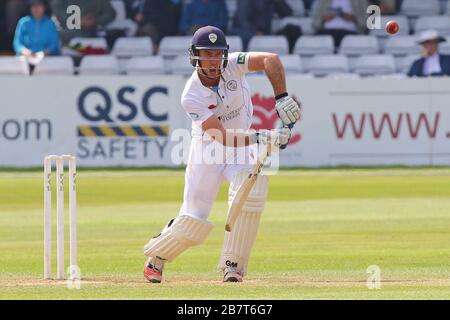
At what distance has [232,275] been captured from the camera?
29.8 ft

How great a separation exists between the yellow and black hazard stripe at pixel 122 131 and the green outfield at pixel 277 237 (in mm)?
546

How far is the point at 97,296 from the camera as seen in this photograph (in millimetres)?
8102

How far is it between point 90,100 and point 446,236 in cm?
793

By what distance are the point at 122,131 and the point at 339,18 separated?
440 cm

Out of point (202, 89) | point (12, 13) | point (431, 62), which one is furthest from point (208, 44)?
point (12, 13)

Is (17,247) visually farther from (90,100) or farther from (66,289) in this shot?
(90,100)

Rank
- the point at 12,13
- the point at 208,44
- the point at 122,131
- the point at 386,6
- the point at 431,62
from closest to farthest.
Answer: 1. the point at 208,44
2. the point at 122,131
3. the point at 431,62
4. the point at 386,6
5. the point at 12,13

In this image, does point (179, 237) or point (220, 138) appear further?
point (179, 237)

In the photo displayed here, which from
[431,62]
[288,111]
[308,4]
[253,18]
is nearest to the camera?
[288,111]

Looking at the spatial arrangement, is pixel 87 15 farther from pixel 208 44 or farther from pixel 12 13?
pixel 208 44

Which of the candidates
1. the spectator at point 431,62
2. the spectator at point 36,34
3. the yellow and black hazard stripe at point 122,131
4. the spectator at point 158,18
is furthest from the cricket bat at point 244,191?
the spectator at point 158,18

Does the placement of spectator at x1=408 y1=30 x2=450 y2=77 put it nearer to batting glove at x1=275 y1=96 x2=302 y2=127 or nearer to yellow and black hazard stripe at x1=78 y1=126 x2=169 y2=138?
yellow and black hazard stripe at x1=78 y1=126 x2=169 y2=138

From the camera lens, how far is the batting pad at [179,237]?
9.04m

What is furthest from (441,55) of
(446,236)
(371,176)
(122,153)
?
(446,236)
